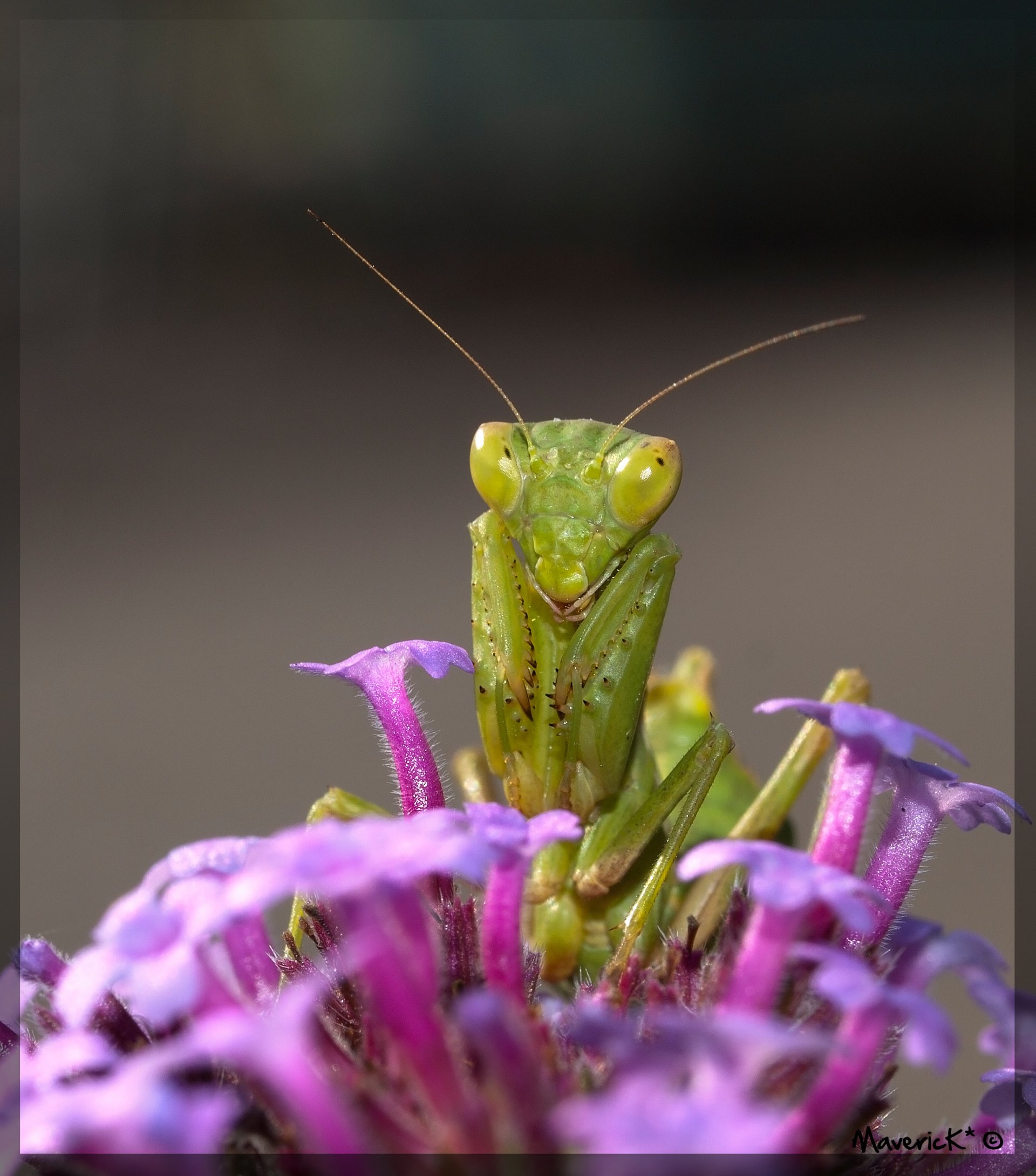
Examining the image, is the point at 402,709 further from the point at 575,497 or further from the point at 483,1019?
the point at 483,1019

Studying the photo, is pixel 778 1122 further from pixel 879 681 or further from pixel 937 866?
pixel 879 681

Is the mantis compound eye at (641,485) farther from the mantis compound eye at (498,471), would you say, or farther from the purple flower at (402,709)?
the purple flower at (402,709)

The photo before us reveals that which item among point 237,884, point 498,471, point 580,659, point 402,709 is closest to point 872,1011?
point 237,884

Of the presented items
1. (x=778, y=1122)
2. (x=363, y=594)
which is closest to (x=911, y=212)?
(x=363, y=594)

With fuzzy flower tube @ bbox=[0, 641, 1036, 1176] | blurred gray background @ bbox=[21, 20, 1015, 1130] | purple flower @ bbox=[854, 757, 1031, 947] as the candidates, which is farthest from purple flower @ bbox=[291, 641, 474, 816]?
blurred gray background @ bbox=[21, 20, 1015, 1130]

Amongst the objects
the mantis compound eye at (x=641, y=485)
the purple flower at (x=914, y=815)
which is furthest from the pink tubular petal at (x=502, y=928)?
the mantis compound eye at (x=641, y=485)

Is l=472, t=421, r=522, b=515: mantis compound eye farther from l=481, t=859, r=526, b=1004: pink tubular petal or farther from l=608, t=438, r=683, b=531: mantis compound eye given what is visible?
l=481, t=859, r=526, b=1004: pink tubular petal

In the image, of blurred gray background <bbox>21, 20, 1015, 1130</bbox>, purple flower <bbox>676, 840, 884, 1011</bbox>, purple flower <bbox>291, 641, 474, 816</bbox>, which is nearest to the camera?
purple flower <bbox>676, 840, 884, 1011</bbox>
